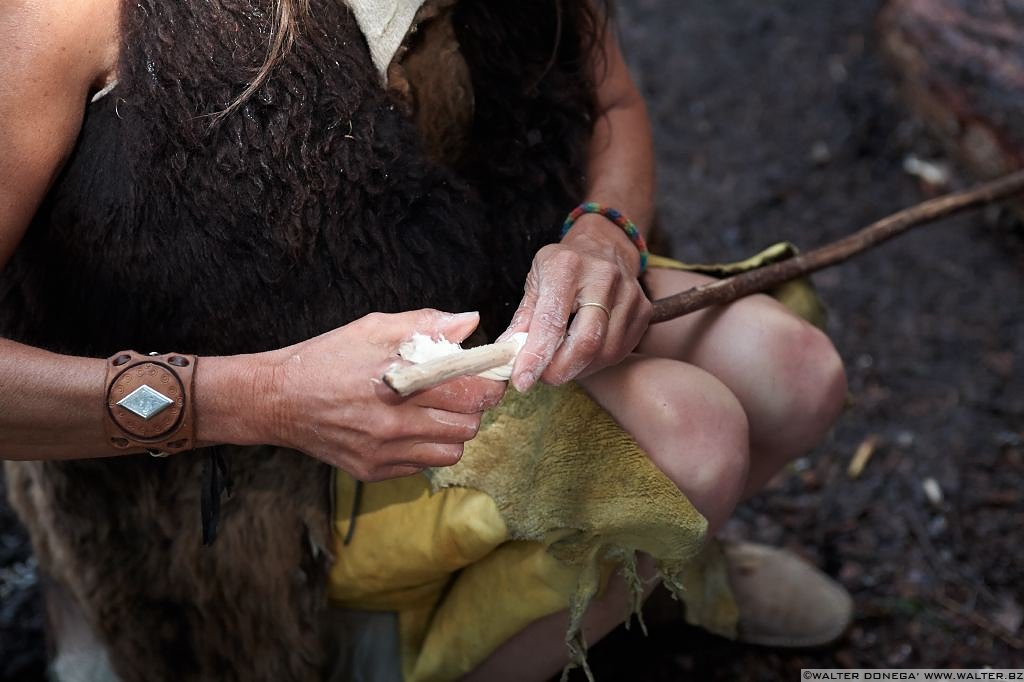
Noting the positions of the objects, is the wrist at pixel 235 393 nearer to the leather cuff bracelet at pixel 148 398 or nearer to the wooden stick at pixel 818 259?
the leather cuff bracelet at pixel 148 398

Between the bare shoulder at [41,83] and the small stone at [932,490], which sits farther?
the small stone at [932,490]

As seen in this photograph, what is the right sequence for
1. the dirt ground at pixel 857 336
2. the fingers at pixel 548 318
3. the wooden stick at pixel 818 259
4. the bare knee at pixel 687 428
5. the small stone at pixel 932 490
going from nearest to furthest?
the fingers at pixel 548 318
the bare knee at pixel 687 428
the wooden stick at pixel 818 259
the dirt ground at pixel 857 336
the small stone at pixel 932 490

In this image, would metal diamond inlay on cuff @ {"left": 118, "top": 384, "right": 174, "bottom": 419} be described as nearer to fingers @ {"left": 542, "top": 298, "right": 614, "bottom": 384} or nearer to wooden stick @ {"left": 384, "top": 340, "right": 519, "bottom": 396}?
wooden stick @ {"left": 384, "top": 340, "right": 519, "bottom": 396}

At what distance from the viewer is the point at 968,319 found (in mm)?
2611

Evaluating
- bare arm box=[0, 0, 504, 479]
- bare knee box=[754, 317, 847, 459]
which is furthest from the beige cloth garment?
bare knee box=[754, 317, 847, 459]

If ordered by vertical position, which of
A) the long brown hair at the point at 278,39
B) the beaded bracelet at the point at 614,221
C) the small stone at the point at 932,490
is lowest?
the small stone at the point at 932,490

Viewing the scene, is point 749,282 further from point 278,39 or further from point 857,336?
point 857,336

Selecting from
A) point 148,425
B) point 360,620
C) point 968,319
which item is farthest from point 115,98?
point 968,319

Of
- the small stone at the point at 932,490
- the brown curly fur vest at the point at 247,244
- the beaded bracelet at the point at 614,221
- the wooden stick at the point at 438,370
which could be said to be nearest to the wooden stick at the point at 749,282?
the wooden stick at the point at 438,370

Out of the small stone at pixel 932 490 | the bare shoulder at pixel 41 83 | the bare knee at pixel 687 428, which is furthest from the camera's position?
the small stone at pixel 932 490

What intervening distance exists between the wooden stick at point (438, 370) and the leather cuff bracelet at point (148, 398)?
22cm

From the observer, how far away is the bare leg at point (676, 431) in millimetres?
1292

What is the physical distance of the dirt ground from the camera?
6.18 feet

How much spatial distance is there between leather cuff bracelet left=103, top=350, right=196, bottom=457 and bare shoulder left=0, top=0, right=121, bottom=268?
17 cm
